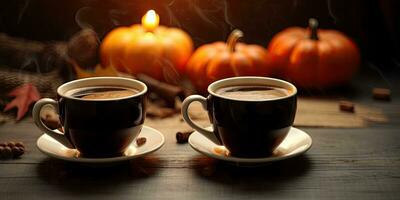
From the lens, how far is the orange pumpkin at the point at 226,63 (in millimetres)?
1611

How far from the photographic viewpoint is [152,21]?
1.66 meters

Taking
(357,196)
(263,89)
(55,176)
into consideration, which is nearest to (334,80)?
(263,89)

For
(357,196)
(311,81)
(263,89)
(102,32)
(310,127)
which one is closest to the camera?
(357,196)

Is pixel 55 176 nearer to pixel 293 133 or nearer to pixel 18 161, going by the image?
pixel 18 161

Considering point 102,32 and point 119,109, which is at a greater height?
point 119,109

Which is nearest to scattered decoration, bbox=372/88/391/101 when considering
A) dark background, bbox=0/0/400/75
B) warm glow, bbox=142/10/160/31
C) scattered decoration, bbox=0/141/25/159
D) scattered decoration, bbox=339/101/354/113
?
scattered decoration, bbox=339/101/354/113

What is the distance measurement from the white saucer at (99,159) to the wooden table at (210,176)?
0.08 feet

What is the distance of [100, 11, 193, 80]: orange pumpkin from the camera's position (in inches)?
66.0

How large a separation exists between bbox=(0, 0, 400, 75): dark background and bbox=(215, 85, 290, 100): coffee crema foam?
705 mm

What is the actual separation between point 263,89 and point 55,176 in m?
0.38

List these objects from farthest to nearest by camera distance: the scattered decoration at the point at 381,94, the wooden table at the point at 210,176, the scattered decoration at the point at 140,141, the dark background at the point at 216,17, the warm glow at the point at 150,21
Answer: the dark background at the point at 216,17 → the warm glow at the point at 150,21 → the scattered decoration at the point at 381,94 → the scattered decoration at the point at 140,141 → the wooden table at the point at 210,176

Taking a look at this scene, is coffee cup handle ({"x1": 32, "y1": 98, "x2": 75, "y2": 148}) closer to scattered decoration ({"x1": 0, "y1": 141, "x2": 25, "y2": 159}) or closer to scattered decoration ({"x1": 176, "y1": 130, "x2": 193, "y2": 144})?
scattered decoration ({"x1": 0, "y1": 141, "x2": 25, "y2": 159})

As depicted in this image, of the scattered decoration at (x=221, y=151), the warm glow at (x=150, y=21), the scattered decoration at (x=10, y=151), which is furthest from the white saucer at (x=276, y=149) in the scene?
the warm glow at (x=150, y=21)

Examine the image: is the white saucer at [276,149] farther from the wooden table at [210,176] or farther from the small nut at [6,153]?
the small nut at [6,153]
